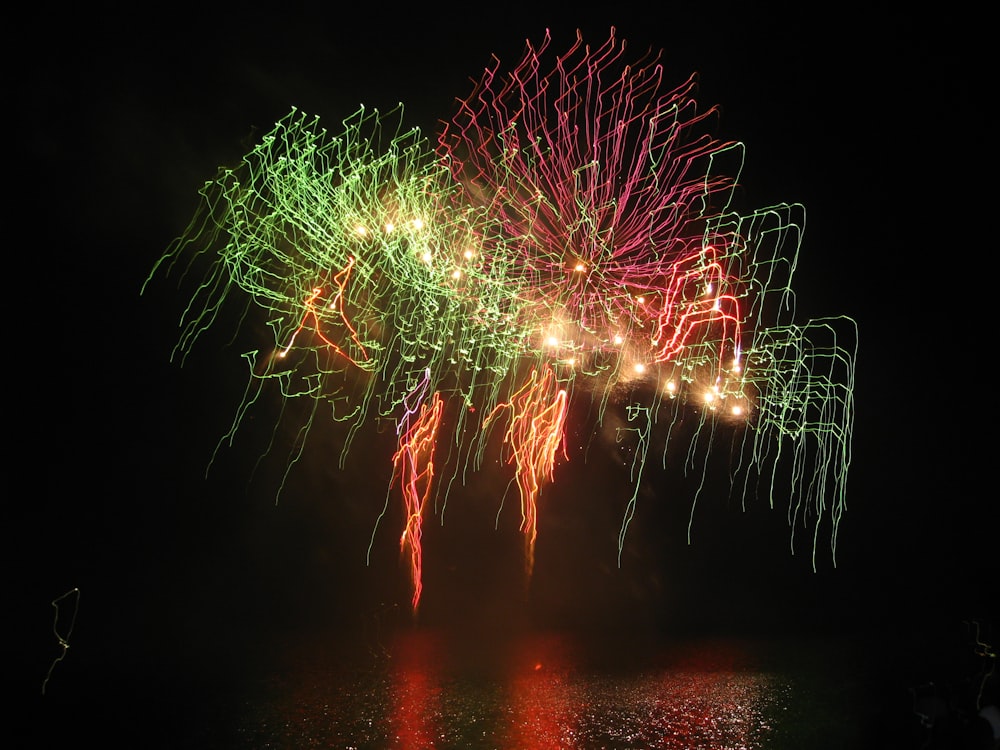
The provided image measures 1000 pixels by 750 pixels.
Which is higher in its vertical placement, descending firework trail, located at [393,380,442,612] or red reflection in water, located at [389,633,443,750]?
descending firework trail, located at [393,380,442,612]

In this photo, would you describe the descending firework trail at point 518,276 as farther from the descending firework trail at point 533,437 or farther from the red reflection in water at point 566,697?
the red reflection in water at point 566,697

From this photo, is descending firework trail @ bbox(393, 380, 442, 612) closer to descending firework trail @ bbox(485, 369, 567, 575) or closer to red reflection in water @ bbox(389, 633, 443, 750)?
descending firework trail @ bbox(485, 369, 567, 575)

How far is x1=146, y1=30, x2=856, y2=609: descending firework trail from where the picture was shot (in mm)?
6734

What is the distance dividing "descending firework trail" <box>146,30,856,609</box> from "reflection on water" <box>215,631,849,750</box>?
1.59 metres

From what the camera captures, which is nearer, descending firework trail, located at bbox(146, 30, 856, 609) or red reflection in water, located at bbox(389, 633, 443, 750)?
red reflection in water, located at bbox(389, 633, 443, 750)

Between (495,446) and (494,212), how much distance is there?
2364 millimetres

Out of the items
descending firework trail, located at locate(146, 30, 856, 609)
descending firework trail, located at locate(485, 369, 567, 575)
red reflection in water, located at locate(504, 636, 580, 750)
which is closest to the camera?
red reflection in water, located at locate(504, 636, 580, 750)

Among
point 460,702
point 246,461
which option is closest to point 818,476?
point 460,702

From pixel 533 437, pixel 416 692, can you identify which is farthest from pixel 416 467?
pixel 416 692

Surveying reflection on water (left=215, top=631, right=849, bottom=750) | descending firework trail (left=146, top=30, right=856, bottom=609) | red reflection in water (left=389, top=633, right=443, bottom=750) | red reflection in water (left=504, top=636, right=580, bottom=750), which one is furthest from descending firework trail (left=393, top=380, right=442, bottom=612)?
red reflection in water (left=504, top=636, right=580, bottom=750)

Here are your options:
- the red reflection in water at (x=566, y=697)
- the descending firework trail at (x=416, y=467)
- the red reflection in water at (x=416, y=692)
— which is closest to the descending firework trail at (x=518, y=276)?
the descending firework trail at (x=416, y=467)

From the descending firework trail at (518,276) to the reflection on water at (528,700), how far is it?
5.23 feet

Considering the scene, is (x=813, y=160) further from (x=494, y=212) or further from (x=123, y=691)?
(x=123, y=691)

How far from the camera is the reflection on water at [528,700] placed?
4.23 metres
